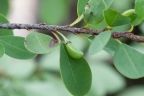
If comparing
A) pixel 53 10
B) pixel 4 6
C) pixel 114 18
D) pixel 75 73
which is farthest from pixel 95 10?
pixel 53 10

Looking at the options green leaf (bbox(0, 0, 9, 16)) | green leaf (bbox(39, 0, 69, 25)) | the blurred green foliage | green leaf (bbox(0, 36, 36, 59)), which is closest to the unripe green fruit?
green leaf (bbox(0, 36, 36, 59))

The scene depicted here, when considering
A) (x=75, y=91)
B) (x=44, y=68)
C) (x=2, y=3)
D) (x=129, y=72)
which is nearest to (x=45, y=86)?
(x=44, y=68)

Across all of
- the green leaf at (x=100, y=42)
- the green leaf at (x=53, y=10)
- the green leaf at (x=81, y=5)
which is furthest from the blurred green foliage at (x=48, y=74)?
the green leaf at (x=100, y=42)

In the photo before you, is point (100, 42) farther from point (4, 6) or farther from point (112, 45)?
point (4, 6)

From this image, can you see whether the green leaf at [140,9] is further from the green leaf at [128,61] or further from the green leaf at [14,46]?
the green leaf at [14,46]

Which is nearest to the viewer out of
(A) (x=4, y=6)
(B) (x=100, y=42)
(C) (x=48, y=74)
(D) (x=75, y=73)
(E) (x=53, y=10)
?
(B) (x=100, y=42)

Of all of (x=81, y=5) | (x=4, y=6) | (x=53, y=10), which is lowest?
(x=53, y=10)
